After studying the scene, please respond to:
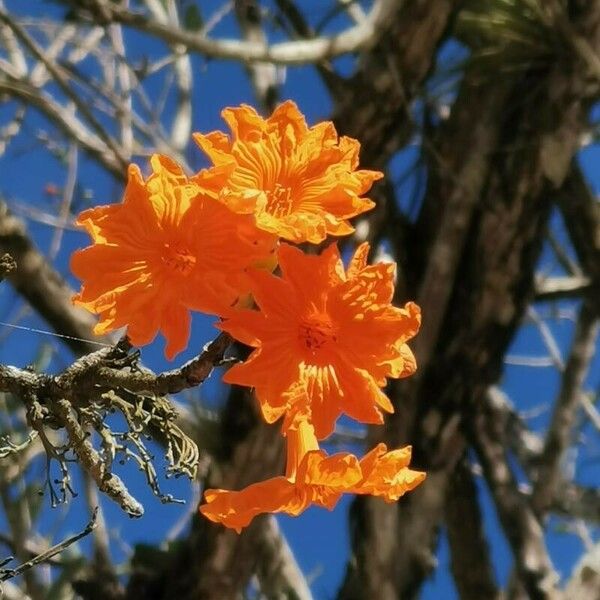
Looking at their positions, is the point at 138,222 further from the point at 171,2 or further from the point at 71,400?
the point at 171,2

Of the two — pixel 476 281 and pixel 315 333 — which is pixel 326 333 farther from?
pixel 476 281

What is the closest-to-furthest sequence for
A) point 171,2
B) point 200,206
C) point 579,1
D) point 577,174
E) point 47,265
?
1. point 200,206
2. point 47,265
3. point 579,1
4. point 577,174
5. point 171,2

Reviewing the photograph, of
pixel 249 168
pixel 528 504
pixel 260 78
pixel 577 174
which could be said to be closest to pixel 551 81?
pixel 577 174

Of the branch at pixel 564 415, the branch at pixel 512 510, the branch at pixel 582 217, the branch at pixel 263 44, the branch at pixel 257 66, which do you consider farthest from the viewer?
the branch at pixel 257 66

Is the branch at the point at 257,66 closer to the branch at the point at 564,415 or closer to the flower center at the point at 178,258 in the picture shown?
the branch at the point at 564,415

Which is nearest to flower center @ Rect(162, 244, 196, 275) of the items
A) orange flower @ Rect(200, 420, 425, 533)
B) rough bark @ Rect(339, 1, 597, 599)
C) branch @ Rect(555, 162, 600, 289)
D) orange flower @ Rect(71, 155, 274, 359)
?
orange flower @ Rect(71, 155, 274, 359)

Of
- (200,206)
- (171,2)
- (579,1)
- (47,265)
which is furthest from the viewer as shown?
(171,2)

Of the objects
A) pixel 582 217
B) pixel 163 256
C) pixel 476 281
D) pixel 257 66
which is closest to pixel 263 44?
pixel 476 281

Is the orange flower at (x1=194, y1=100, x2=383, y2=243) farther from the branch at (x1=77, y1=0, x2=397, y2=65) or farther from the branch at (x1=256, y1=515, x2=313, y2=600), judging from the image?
the branch at (x1=256, y1=515, x2=313, y2=600)

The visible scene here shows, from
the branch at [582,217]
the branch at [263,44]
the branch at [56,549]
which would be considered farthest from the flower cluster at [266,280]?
the branch at [582,217]
